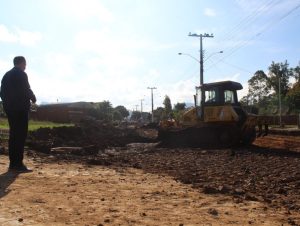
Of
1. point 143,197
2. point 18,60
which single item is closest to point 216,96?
point 18,60

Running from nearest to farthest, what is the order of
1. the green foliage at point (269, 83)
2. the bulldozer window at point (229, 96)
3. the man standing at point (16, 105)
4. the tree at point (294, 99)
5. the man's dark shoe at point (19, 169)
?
1. the man's dark shoe at point (19, 169)
2. the man standing at point (16, 105)
3. the bulldozer window at point (229, 96)
4. the tree at point (294, 99)
5. the green foliage at point (269, 83)

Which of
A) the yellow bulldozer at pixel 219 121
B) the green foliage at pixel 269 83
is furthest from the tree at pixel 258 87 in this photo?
the yellow bulldozer at pixel 219 121

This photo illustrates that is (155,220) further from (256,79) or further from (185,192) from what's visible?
(256,79)

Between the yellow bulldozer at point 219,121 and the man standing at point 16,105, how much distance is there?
1240 centimetres

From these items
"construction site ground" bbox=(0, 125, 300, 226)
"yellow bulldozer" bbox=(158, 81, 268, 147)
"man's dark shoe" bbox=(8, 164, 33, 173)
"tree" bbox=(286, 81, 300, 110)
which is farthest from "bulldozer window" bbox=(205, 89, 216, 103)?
"tree" bbox=(286, 81, 300, 110)

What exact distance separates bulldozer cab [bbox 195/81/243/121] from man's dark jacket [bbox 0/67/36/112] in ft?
41.4

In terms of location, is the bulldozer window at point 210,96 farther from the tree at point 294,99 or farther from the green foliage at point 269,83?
the green foliage at point 269,83

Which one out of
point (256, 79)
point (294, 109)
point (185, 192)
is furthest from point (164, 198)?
point (256, 79)

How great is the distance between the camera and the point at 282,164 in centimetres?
1218

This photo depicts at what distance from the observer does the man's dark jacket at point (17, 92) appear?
27.8ft

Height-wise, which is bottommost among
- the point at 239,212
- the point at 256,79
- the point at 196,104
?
the point at 239,212

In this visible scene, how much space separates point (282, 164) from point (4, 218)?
8566 mm

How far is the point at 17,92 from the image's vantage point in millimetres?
8500

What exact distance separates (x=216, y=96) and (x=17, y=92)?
12894 mm
